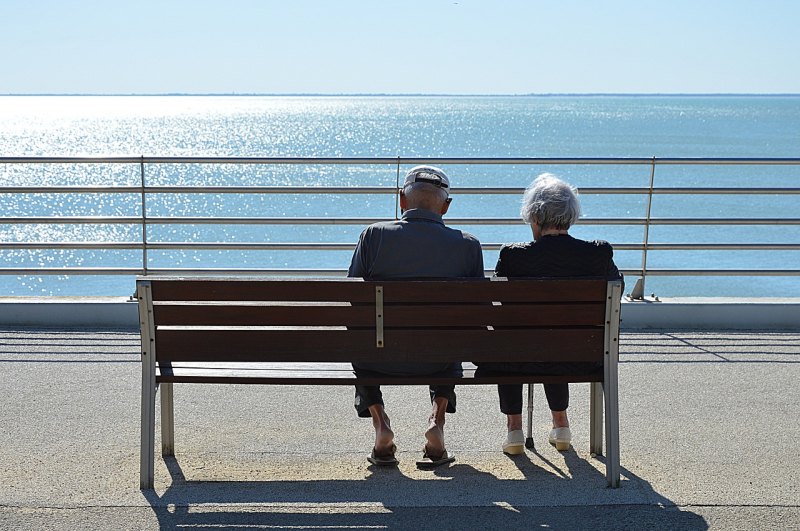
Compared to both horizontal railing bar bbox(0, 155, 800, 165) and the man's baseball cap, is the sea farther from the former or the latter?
the man's baseball cap

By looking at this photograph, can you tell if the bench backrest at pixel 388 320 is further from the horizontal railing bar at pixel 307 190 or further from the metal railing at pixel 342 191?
the horizontal railing bar at pixel 307 190

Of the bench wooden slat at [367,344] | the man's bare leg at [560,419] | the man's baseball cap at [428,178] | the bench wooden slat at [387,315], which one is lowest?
the man's bare leg at [560,419]

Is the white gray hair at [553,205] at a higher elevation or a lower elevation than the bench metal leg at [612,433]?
higher

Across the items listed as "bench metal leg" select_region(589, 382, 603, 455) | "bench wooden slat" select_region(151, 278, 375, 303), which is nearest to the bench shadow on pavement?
"bench metal leg" select_region(589, 382, 603, 455)

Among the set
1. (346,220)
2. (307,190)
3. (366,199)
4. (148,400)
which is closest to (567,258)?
(148,400)

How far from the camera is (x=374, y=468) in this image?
15.0ft

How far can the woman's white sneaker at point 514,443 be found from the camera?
15.5 ft

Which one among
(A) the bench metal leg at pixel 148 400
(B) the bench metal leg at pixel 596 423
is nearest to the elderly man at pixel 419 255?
(B) the bench metal leg at pixel 596 423

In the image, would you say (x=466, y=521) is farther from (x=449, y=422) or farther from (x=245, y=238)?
(x=245, y=238)

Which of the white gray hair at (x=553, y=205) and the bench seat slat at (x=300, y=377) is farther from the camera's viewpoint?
the white gray hair at (x=553, y=205)

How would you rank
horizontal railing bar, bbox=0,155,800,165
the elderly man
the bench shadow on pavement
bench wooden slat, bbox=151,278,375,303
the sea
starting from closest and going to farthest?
the bench shadow on pavement
bench wooden slat, bbox=151,278,375,303
the elderly man
horizontal railing bar, bbox=0,155,800,165
the sea

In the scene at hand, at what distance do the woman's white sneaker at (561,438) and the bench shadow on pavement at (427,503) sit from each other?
27cm

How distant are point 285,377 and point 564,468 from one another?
121 centimetres

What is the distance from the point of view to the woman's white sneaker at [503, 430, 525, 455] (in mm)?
4711
